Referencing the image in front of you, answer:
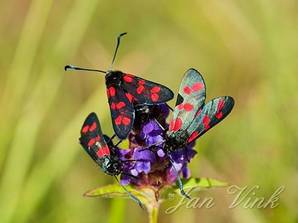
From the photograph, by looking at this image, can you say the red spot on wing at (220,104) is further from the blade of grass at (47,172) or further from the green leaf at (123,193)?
the blade of grass at (47,172)

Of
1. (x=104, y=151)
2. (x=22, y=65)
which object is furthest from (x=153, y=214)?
(x=22, y=65)

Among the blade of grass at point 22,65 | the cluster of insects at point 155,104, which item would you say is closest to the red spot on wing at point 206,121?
the cluster of insects at point 155,104

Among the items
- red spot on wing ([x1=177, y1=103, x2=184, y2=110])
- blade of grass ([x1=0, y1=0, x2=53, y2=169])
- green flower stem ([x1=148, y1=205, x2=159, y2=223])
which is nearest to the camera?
red spot on wing ([x1=177, y1=103, x2=184, y2=110])

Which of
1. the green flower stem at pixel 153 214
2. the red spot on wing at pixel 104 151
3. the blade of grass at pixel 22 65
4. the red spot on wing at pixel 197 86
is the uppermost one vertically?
the blade of grass at pixel 22 65

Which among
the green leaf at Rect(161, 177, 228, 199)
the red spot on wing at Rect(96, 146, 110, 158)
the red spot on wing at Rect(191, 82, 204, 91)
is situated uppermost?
the red spot on wing at Rect(191, 82, 204, 91)

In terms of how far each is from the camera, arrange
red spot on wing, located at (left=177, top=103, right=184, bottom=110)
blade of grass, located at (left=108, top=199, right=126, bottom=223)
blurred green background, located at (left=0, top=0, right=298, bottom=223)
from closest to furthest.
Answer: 1. red spot on wing, located at (left=177, top=103, right=184, bottom=110)
2. blade of grass, located at (left=108, top=199, right=126, bottom=223)
3. blurred green background, located at (left=0, top=0, right=298, bottom=223)

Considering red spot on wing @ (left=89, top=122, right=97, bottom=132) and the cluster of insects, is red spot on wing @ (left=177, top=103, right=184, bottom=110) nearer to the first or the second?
the cluster of insects

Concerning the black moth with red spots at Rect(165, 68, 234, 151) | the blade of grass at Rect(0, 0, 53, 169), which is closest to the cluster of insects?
the black moth with red spots at Rect(165, 68, 234, 151)
